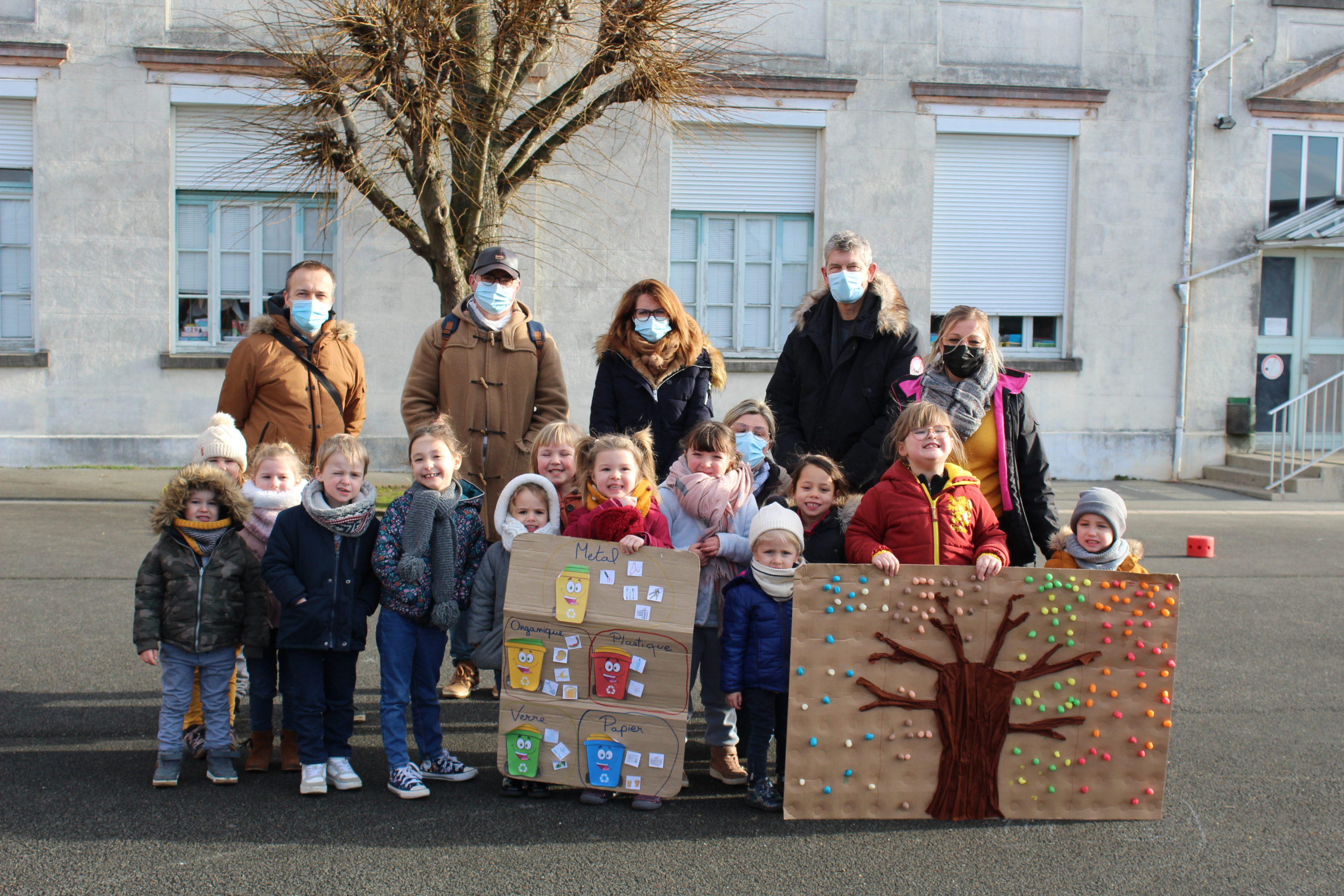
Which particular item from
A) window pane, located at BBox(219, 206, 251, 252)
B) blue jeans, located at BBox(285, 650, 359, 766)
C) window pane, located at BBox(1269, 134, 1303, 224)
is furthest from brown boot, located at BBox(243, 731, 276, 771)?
window pane, located at BBox(1269, 134, 1303, 224)

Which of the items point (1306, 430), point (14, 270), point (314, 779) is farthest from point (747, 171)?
point (314, 779)

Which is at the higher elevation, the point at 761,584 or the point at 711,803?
the point at 761,584

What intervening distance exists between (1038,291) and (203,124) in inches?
414

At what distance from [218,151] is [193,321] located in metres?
2.04

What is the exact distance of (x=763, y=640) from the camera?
156 inches

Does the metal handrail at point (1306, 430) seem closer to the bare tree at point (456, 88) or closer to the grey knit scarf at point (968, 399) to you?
the bare tree at point (456, 88)

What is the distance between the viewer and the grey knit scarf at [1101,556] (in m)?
4.10

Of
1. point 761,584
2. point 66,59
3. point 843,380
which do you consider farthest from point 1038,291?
point 66,59

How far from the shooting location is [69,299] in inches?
492

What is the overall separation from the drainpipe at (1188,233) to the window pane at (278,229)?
36.7 ft

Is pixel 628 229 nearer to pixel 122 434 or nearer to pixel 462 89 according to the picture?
pixel 462 89

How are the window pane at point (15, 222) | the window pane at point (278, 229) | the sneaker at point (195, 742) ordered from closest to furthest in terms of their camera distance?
the sneaker at point (195, 742) → the window pane at point (15, 222) → the window pane at point (278, 229)

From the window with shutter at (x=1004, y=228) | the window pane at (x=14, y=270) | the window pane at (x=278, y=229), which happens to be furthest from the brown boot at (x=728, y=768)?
the window pane at (x=14, y=270)

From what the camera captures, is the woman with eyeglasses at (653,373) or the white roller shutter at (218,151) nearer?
the woman with eyeglasses at (653,373)
